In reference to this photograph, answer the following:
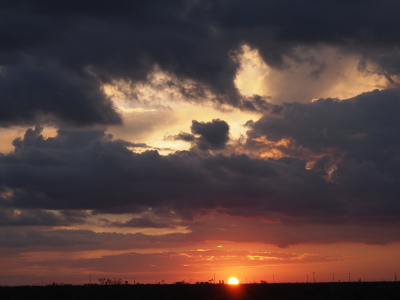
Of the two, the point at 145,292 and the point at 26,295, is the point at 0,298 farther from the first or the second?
the point at 145,292

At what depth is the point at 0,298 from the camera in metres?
158

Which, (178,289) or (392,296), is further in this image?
(178,289)

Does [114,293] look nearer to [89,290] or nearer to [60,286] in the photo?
[89,290]

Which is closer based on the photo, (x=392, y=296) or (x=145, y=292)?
(x=392, y=296)

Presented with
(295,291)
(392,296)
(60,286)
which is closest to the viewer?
(392,296)

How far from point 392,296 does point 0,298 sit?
337 feet

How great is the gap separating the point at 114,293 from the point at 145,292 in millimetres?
8559

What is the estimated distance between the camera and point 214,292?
160m

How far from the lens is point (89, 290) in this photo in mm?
168375

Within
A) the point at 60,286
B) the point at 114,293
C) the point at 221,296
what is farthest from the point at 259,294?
the point at 60,286

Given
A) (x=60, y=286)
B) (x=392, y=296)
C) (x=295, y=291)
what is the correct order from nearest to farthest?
1. (x=392, y=296)
2. (x=295, y=291)
3. (x=60, y=286)

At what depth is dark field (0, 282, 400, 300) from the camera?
5994 inches

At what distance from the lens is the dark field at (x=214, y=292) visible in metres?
152

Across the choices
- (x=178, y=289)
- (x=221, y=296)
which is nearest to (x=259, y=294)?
(x=221, y=296)
